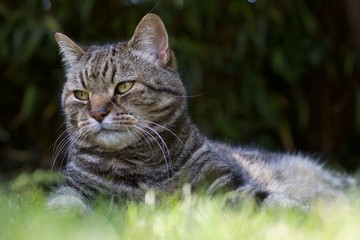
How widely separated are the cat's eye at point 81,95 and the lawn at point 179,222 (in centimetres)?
60

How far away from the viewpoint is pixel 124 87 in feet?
8.84

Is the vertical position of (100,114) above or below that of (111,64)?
below

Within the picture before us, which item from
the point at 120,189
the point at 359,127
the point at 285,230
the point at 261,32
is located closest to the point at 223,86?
the point at 261,32

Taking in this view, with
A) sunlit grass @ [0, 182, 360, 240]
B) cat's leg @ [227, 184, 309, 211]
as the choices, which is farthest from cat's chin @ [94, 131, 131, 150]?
cat's leg @ [227, 184, 309, 211]

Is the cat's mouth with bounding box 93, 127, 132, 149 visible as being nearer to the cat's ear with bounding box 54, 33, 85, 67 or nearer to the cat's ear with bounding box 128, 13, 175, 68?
the cat's ear with bounding box 128, 13, 175, 68

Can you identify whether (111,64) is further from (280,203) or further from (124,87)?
(280,203)

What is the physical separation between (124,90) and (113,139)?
0.71ft

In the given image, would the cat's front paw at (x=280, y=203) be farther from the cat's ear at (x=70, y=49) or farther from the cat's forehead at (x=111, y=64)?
the cat's ear at (x=70, y=49)

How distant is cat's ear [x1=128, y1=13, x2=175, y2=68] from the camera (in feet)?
9.17

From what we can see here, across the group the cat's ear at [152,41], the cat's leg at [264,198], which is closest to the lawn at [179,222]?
the cat's leg at [264,198]

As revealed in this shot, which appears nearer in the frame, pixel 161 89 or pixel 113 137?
pixel 113 137

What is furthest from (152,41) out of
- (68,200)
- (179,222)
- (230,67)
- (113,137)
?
(230,67)

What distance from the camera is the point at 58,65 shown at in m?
4.89

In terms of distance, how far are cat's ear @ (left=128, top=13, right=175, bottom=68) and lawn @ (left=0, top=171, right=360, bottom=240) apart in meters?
0.76
